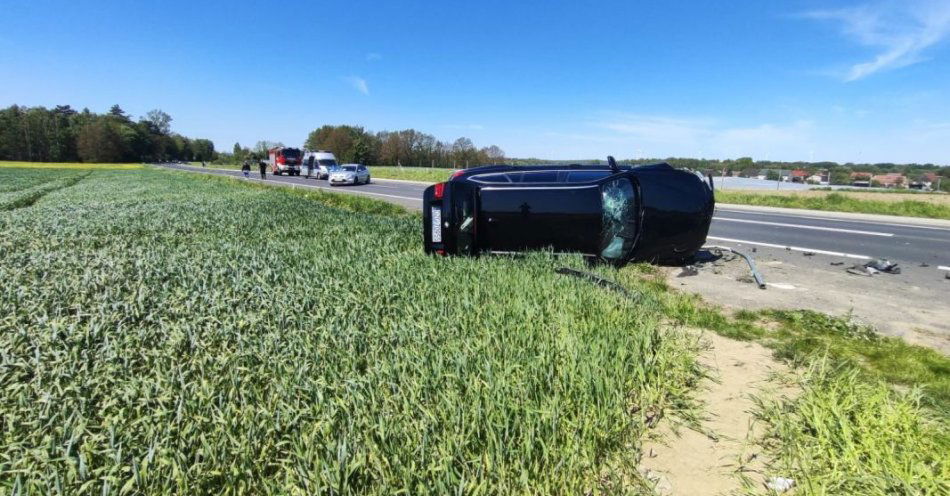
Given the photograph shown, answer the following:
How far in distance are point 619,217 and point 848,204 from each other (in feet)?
58.8

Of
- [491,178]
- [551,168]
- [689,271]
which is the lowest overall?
[689,271]

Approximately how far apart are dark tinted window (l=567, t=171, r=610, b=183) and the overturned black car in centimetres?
1

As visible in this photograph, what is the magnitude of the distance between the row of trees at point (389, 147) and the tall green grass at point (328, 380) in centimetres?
6650

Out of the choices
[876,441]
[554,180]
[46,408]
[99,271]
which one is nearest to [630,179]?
[554,180]

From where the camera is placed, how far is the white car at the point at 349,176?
3195 cm

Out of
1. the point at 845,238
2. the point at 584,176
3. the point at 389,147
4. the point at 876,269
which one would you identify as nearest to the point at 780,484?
the point at 584,176

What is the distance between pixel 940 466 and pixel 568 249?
14.0 feet

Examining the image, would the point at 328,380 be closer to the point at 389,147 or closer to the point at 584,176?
the point at 584,176

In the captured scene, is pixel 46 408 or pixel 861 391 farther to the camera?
pixel 861 391

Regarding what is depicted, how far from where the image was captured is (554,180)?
20.1ft

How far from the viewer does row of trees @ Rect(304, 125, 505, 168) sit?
7831 centimetres

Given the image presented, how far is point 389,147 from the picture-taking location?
88.6m

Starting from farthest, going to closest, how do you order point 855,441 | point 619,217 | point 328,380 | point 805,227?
point 805,227, point 619,217, point 328,380, point 855,441

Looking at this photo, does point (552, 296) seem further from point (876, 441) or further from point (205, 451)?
point (205, 451)
